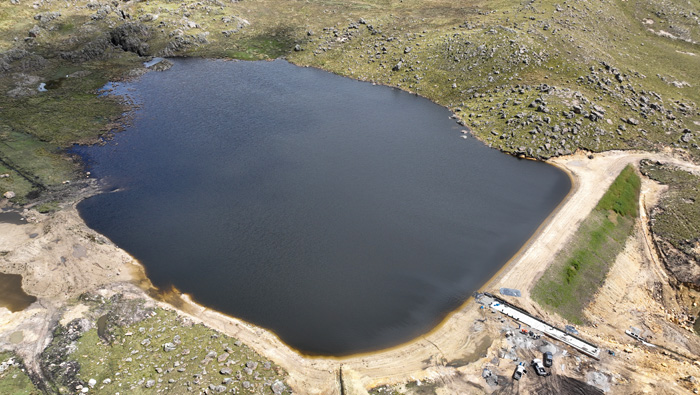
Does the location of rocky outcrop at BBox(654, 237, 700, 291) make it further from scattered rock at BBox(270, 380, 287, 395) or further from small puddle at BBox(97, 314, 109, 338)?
small puddle at BBox(97, 314, 109, 338)

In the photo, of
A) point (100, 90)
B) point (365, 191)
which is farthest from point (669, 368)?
point (100, 90)

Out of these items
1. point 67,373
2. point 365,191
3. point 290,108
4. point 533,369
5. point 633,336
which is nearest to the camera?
point 67,373

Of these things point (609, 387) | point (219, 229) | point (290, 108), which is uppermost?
point (290, 108)

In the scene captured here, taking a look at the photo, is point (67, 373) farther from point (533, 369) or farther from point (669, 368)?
point (669, 368)

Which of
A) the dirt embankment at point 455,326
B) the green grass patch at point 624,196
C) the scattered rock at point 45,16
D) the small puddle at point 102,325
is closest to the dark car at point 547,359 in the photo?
the dirt embankment at point 455,326

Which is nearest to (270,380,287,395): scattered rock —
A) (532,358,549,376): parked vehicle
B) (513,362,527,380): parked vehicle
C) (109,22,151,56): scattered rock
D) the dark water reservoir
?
the dark water reservoir

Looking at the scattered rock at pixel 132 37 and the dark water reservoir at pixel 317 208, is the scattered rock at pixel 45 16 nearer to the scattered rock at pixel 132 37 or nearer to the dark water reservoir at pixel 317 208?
the scattered rock at pixel 132 37

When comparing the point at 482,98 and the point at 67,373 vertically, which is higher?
the point at 482,98
